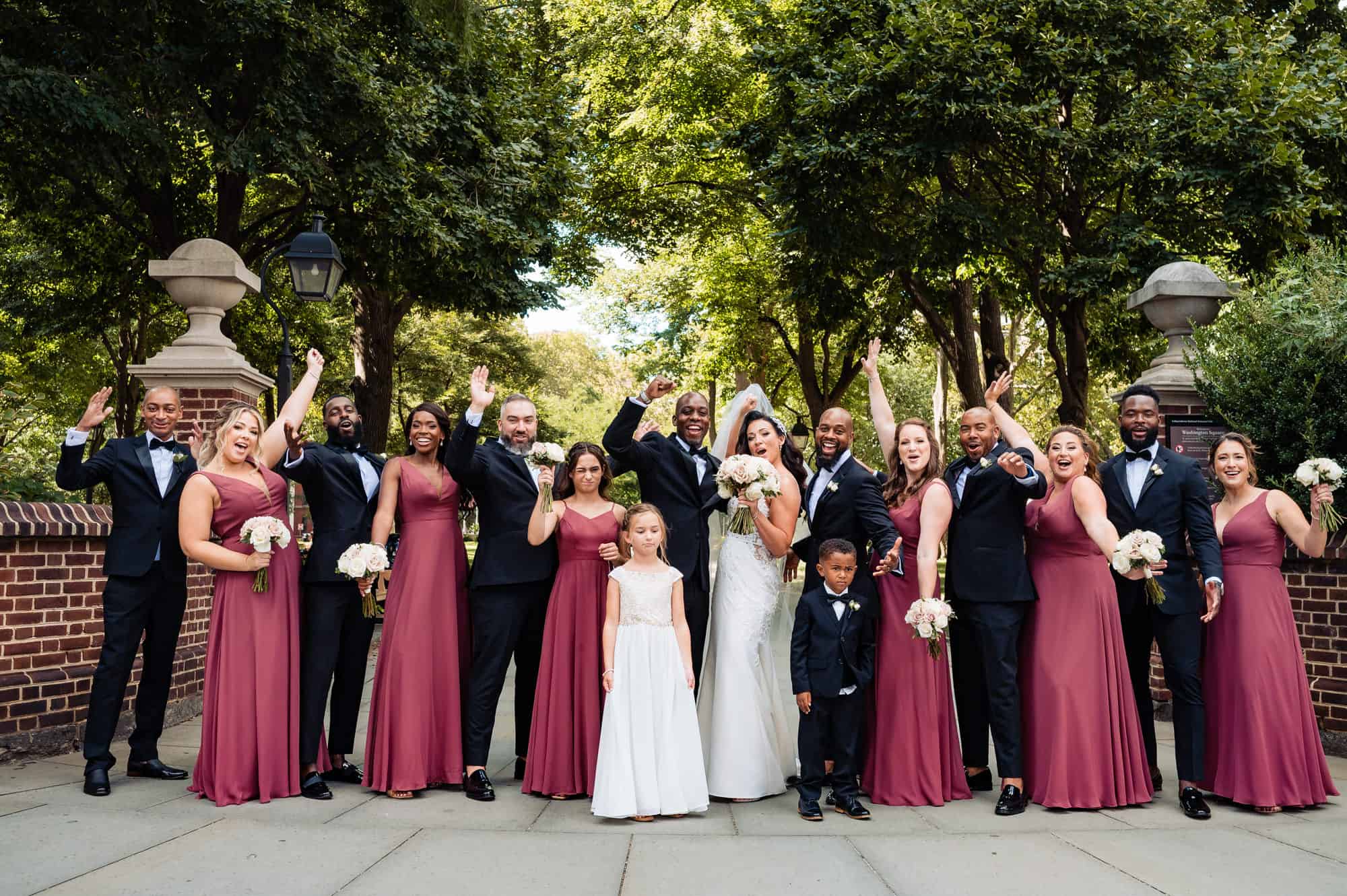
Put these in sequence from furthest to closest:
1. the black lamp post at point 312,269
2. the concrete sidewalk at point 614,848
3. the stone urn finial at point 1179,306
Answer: the black lamp post at point 312,269
the stone urn finial at point 1179,306
the concrete sidewalk at point 614,848

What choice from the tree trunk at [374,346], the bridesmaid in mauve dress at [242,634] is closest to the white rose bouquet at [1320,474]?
the bridesmaid in mauve dress at [242,634]

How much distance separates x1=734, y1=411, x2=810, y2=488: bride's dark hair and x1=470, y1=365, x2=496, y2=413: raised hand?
1.59 meters

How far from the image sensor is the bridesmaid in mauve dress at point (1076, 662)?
18.8ft

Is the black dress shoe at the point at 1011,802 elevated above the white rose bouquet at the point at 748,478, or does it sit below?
below

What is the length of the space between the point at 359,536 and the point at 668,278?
21.7 meters

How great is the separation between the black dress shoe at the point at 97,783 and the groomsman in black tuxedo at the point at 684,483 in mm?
3393

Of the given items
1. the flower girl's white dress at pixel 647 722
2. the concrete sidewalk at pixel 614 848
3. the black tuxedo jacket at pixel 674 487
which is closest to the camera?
the concrete sidewalk at pixel 614 848

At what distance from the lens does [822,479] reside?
6.30 m

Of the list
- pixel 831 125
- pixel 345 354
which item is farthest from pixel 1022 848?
pixel 345 354

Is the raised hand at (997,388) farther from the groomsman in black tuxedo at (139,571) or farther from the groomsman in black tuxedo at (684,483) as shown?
the groomsman in black tuxedo at (139,571)

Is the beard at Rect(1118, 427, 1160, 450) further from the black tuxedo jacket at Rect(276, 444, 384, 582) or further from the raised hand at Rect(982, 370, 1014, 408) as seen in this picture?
the black tuxedo jacket at Rect(276, 444, 384, 582)

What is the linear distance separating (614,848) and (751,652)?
155 centimetres

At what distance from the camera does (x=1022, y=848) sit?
4.96 m

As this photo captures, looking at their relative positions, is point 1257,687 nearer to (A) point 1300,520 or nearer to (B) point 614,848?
(A) point 1300,520
